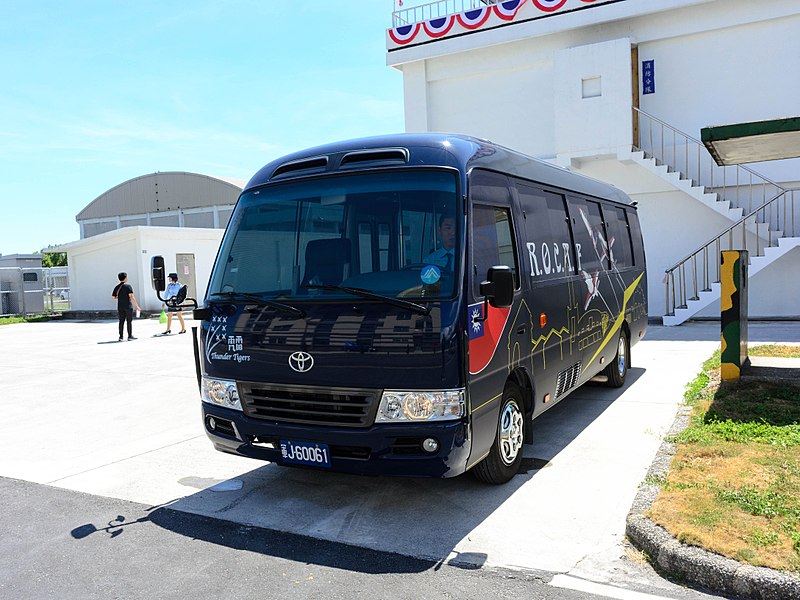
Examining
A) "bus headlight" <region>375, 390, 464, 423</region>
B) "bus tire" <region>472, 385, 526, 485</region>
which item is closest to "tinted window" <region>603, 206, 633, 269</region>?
"bus tire" <region>472, 385, 526, 485</region>

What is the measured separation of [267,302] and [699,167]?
1587cm

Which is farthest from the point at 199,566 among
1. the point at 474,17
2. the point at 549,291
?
the point at 474,17

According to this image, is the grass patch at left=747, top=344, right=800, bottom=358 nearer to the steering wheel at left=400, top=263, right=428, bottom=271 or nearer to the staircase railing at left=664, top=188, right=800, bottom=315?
the staircase railing at left=664, top=188, right=800, bottom=315

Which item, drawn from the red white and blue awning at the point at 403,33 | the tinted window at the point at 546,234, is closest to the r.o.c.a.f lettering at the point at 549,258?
the tinted window at the point at 546,234

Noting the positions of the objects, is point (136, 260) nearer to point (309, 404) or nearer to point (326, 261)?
point (326, 261)

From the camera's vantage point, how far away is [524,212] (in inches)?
236

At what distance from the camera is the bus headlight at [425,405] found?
14.8ft

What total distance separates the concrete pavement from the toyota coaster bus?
1.43ft

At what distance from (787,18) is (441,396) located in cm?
1660

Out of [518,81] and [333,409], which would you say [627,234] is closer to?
[333,409]

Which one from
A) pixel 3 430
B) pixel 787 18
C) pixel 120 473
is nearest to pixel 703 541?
pixel 120 473

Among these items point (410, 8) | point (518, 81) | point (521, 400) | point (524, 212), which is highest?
point (410, 8)

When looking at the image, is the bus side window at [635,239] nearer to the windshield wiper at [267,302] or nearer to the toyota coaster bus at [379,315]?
the toyota coaster bus at [379,315]

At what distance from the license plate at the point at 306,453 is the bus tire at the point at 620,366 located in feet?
17.5
